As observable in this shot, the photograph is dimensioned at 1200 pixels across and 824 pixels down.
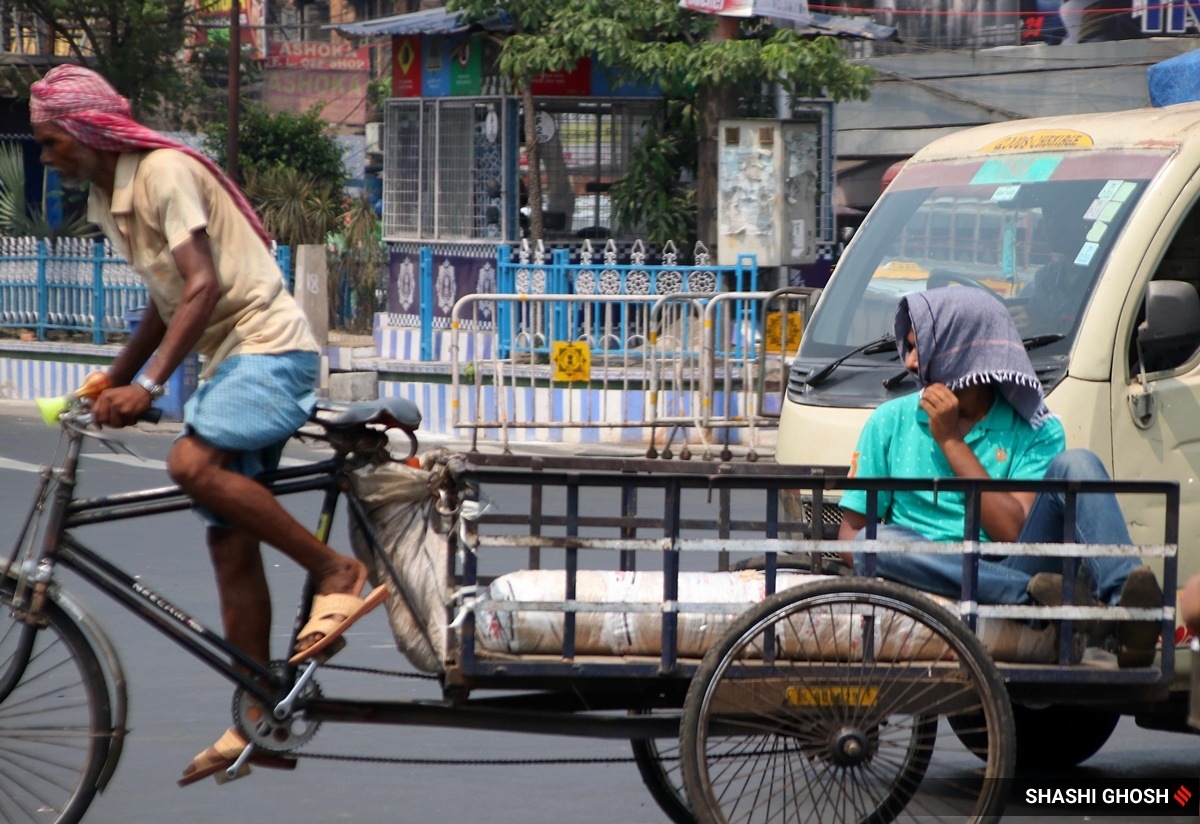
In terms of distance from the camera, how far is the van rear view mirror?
443 cm

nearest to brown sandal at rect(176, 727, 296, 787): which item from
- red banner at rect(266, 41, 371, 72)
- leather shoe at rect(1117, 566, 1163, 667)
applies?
leather shoe at rect(1117, 566, 1163, 667)

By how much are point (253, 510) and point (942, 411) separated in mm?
1709

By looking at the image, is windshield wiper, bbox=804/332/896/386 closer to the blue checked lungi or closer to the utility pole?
the blue checked lungi

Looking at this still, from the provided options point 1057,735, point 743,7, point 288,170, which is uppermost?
point 743,7

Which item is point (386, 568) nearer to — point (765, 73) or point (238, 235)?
point (238, 235)

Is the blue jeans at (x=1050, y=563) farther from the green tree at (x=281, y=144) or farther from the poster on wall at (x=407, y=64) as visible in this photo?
the green tree at (x=281, y=144)

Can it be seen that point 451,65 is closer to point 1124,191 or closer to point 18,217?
point 18,217

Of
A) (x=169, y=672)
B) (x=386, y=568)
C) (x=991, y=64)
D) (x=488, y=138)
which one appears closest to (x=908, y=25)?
(x=991, y=64)

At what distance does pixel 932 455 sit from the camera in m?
3.99

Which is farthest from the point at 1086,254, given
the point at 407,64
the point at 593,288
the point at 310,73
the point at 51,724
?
the point at 310,73

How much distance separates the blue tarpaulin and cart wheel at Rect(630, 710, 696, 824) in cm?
331

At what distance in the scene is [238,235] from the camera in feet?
12.0

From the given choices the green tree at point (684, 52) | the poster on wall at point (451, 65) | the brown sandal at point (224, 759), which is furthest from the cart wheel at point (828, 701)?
the poster on wall at point (451, 65)

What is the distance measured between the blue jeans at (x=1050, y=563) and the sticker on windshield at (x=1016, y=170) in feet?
5.69
